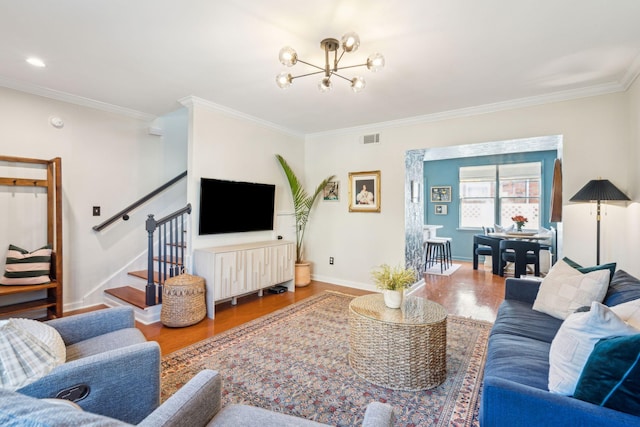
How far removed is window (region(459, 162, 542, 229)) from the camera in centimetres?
710

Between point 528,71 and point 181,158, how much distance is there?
468 cm

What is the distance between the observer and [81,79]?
318cm

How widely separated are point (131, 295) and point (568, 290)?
446 centimetres

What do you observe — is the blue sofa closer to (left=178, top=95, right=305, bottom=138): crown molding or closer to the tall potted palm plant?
the tall potted palm plant

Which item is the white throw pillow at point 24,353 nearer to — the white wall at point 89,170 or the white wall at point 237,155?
the white wall at point 237,155

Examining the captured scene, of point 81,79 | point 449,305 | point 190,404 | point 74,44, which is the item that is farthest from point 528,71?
point 81,79

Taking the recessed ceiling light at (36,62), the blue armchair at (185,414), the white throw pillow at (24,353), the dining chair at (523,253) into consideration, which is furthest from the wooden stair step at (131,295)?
the dining chair at (523,253)

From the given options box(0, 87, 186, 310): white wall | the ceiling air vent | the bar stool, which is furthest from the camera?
the bar stool

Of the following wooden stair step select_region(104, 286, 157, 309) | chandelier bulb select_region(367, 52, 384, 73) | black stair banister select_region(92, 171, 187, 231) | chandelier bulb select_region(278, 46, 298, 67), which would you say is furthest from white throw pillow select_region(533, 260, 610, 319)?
black stair banister select_region(92, 171, 187, 231)

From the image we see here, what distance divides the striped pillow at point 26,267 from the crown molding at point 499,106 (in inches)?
165

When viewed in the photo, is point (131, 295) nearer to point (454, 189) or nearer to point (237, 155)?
point (237, 155)

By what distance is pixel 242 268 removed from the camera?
12.9 ft

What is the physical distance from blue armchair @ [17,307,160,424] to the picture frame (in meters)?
7.57

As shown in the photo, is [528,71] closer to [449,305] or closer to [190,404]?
[449,305]
